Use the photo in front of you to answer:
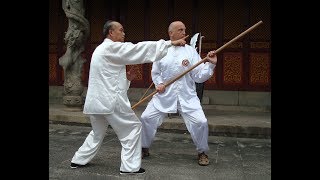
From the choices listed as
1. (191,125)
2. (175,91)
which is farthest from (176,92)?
(191,125)

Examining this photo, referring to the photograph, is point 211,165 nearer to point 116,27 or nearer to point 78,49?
point 116,27

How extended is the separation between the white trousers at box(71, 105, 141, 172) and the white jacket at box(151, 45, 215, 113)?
637mm

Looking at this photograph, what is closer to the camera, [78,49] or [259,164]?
[259,164]

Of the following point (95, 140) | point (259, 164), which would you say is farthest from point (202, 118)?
point (95, 140)

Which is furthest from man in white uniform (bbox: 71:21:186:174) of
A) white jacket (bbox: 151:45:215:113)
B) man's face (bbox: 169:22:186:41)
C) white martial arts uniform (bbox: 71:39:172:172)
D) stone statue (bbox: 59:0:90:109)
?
stone statue (bbox: 59:0:90:109)

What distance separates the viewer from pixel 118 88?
4.14 metres

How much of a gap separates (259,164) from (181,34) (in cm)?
176

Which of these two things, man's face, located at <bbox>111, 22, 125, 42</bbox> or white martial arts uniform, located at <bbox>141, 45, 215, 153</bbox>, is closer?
man's face, located at <bbox>111, 22, 125, 42</bbox>

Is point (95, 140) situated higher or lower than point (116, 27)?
lower

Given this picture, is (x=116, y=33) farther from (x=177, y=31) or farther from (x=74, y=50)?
(x=74, y=50)

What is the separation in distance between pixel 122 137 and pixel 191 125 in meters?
0.85

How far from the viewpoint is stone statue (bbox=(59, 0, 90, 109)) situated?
23.8ft

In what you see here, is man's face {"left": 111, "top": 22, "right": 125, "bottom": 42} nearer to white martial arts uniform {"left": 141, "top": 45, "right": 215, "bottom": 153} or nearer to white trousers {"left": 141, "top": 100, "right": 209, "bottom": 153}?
white martial arts uniform {"left": 141, "top": 45, "right": 215, "bottom": 153}

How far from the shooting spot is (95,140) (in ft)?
14.1
